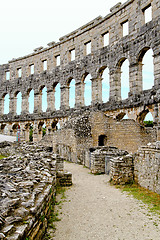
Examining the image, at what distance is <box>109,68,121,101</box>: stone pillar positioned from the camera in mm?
19094

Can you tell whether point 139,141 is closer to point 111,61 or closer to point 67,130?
point 67,130

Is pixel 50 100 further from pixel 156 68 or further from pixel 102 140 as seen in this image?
→ pixel 156 68

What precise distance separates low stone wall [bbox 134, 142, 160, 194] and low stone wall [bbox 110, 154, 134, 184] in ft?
0.71

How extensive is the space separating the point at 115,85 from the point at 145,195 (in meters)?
13.6

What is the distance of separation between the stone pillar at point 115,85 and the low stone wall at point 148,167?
37.9 feet

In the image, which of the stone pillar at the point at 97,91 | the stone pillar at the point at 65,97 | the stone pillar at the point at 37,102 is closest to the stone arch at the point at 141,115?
the stone pillar at the point at 97,91

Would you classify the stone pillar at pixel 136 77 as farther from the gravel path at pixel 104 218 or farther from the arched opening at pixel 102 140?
the gravel path at pixel 104 218

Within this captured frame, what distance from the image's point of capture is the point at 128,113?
56.4ft

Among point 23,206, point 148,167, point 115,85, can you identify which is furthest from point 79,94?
point 23,206

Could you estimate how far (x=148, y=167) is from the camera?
7.18 m

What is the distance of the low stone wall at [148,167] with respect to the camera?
21.9ft

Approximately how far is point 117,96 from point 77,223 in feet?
50.0

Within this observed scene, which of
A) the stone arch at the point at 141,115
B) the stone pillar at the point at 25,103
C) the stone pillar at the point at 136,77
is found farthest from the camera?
the stone pillar at the point at 25,103

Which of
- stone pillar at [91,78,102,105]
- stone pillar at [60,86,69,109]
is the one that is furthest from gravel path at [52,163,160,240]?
stone pillar at [60,86,69,109]
